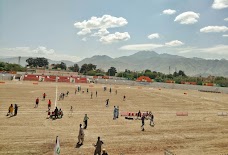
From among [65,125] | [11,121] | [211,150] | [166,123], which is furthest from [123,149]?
[11,121]

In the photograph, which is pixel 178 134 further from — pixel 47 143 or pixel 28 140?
pixel 28 140

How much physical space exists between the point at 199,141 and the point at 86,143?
31.2 feet

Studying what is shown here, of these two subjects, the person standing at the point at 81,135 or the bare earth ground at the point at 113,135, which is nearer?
the bare earth ground at the point at 113,135

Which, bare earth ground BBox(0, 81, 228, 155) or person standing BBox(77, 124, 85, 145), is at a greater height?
person standing BBox(77, 124, 85, 145)

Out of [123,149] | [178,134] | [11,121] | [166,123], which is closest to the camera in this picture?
[123,149]

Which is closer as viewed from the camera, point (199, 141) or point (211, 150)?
point (211, 150)

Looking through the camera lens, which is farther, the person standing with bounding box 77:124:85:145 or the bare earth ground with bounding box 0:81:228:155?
the person standing with bounding box 77:124:85:145

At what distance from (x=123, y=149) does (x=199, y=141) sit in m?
7.21

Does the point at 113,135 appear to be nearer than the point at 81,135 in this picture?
No

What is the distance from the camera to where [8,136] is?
59.9 ft

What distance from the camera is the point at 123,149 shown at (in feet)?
54.6

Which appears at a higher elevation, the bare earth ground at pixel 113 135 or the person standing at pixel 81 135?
the person standing at pixel 81 135

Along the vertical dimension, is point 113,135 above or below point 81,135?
below

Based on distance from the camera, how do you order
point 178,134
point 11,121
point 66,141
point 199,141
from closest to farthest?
1. point 66,141
2. point 199,141
3. point 178,134
4. point 11,121
